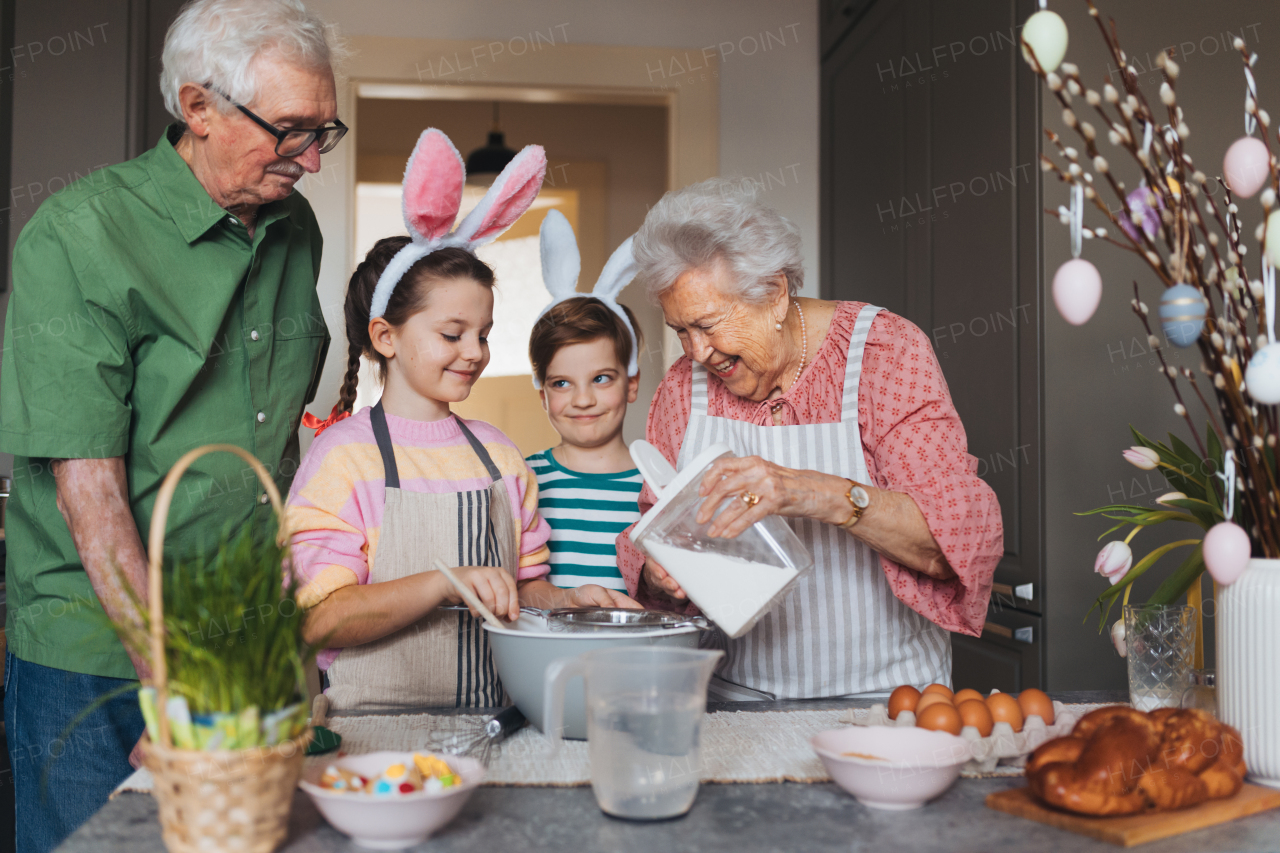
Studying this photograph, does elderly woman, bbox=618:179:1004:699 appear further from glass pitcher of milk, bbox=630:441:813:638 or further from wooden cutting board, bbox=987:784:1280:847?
wooden cutting board, bbox=987:784:1280:847

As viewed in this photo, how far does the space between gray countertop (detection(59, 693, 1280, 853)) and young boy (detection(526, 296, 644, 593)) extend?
2.83 feet

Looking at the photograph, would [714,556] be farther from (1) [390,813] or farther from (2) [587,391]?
(2) [587,391]

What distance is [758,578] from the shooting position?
1088mm

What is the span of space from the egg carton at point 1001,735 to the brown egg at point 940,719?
0.01m

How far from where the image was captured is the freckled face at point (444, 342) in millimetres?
1429

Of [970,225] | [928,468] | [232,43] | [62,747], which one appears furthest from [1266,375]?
[970,225]

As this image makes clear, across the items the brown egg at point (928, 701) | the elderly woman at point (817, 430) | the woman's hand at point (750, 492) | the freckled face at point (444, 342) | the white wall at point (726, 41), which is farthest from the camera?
the white wall at point (726, 41)

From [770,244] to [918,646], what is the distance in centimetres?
62

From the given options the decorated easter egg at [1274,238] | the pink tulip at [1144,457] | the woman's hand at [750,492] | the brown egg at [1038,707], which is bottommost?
the brown egg at [1038,707]

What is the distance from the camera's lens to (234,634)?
712mm

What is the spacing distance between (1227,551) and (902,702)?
0.35 m

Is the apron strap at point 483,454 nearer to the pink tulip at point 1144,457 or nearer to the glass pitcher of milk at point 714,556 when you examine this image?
the glass pitcher of milk at point 714,556

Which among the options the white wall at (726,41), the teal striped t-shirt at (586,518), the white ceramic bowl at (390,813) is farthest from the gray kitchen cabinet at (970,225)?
the white ceramic bowl at (390,813)

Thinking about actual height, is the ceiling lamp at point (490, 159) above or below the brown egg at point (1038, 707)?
above
